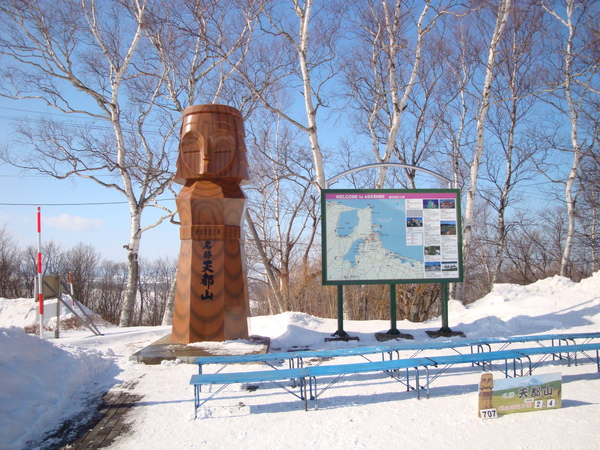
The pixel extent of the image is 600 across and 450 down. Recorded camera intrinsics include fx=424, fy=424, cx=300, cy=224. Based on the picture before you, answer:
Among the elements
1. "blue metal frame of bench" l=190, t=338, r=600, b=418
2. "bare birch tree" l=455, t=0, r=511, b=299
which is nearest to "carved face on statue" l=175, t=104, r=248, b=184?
"blue metal frame of bench" l=190, t=338, r=600, b=418

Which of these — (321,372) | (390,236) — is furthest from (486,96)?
(321,372)

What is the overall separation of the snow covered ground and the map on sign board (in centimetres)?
250

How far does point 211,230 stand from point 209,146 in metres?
1.38

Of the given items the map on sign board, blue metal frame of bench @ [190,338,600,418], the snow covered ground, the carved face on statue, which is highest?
the carved face on statue

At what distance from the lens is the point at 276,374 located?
4109 millimetres

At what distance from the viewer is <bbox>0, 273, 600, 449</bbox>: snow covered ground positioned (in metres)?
3.39

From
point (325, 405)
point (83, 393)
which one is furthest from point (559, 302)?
point (83, 393)

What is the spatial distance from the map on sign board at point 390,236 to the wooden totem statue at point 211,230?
172cm

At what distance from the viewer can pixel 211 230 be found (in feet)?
22.2

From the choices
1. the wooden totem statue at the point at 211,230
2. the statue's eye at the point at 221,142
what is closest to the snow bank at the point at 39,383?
the wooden totem statue at the point at 211,230

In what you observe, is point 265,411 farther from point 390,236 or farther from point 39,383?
point 390,236

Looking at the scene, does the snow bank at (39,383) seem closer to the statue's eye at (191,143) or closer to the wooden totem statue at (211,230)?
the wooden totem statue at (211,230)

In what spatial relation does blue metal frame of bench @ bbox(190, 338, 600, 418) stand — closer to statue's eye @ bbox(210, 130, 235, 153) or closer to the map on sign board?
the map on sign board

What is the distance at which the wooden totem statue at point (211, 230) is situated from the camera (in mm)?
6629
